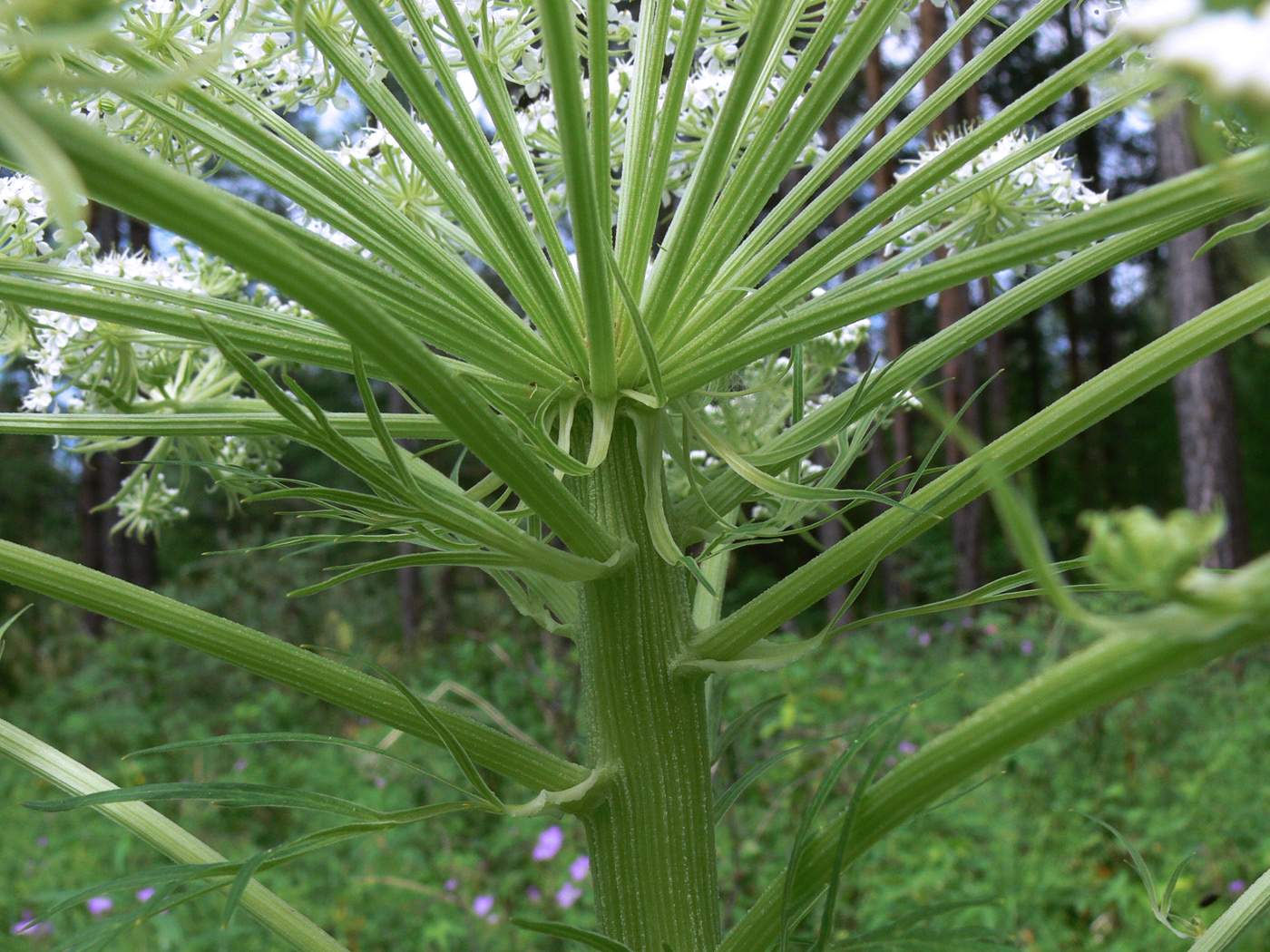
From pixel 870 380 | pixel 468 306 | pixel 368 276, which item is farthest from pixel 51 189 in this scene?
pixel 870 380

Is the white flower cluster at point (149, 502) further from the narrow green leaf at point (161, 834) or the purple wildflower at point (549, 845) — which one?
the purple wildflower at point (549, 845)

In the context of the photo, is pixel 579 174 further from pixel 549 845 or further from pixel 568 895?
pixel 549 845

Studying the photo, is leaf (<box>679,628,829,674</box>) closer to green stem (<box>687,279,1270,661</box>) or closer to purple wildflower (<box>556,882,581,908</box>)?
green stem (<box>687,279,1270,661</box>)

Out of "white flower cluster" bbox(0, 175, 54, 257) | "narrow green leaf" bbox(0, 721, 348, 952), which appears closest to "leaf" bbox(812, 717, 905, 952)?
"narrow green leaf" bbox(0, 721, 348, 952)

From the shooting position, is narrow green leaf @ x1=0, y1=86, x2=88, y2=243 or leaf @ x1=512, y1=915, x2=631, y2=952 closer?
narrow green leaf @ x1=0, y1=86, x2=88, y2=243

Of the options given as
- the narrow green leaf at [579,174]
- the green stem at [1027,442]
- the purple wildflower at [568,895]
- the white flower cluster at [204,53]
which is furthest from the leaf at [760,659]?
the purple wildflower at [568,895]

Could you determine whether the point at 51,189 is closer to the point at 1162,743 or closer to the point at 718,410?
the point at 718,410
